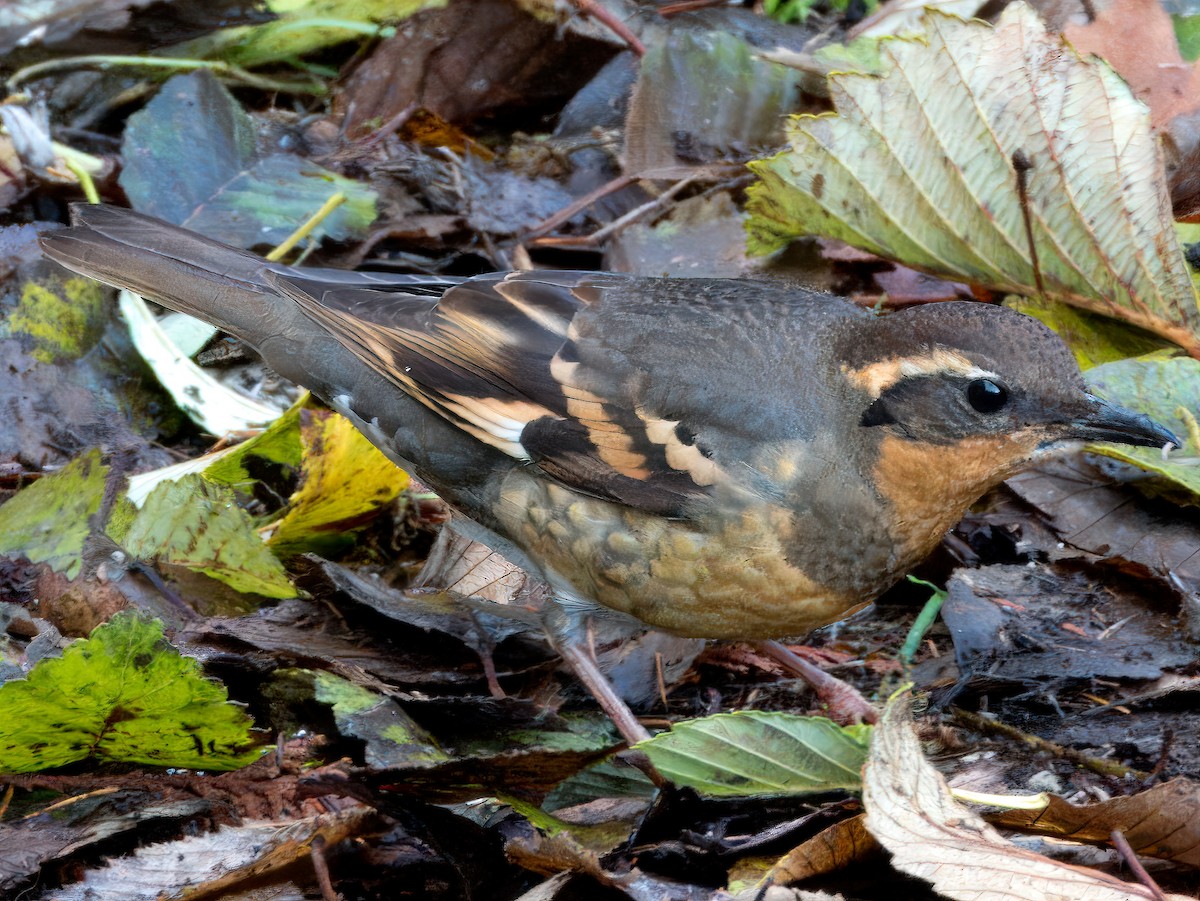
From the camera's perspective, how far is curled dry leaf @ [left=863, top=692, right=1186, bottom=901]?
2.54 m

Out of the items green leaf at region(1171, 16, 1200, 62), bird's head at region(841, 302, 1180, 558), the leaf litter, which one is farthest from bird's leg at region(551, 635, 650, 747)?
green leaf at region(1171, 16, 1200, 62)

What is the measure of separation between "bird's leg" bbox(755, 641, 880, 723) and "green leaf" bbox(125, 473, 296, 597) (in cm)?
155

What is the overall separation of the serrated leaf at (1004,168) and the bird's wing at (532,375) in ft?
3.41

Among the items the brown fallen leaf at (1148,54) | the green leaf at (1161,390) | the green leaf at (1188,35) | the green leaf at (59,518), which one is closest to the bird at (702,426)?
the green leaf at (1161,390)

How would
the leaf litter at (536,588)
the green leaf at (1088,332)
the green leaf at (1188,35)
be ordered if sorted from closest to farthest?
the leaf litter at (536,588) < the green leaf at (1088,332) < the green leaf at (1188,35)

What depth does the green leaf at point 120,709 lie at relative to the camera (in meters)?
3.00

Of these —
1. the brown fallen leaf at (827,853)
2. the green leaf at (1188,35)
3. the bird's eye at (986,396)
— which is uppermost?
the green leaf at (1188,35)

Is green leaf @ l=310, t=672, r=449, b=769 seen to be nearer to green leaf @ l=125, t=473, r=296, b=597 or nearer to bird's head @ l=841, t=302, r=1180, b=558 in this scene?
green leaf @ l=125, t=473, r=296, b=597

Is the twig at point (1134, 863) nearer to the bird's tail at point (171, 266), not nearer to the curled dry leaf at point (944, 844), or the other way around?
the curled dry leaf at point (944, 844)

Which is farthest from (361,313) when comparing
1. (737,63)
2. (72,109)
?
(72,109)

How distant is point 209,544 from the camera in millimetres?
4023

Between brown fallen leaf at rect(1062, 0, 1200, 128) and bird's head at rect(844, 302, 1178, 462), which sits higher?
brown fallen leaf at rect(1062, 0, 1200, 128)

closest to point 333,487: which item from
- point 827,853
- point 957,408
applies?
point 957,408

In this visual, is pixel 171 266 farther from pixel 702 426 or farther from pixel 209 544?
pixel 702 426
